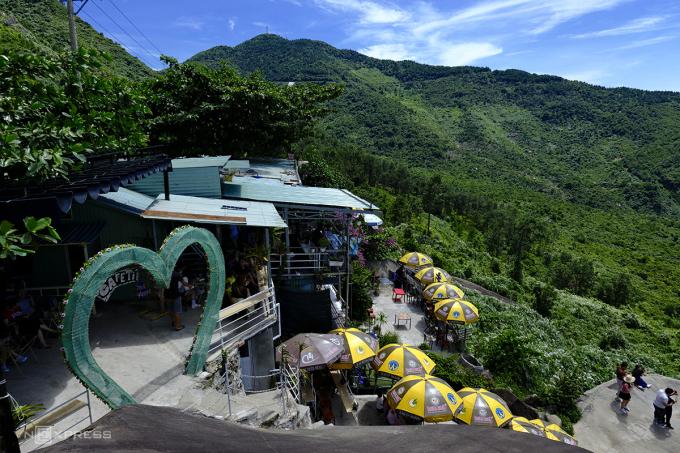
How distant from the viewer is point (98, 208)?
975 centimetres

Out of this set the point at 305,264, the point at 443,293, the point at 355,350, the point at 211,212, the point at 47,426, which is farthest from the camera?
the point at 443,293

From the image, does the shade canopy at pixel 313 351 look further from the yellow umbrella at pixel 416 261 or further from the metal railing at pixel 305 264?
the yellow umbrella at pixel 416 261

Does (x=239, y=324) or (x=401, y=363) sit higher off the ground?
(x=239, y=324)

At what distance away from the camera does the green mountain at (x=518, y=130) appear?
119750mm

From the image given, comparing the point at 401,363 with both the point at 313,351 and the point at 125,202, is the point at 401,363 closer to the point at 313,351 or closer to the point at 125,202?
the point at 313,351

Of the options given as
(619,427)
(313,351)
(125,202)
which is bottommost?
(619,427)

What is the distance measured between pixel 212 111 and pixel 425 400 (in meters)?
19.7

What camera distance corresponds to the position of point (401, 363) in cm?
1217

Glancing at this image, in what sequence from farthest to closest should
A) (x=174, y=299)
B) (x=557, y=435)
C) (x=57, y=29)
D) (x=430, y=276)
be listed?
(x=57, y=29), (x=430, y=276), (x=557, y=435), (x=174, y=299)

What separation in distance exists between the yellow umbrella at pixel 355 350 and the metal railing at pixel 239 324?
2.70 metres

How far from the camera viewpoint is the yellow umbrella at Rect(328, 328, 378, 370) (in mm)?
11531

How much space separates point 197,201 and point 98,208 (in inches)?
117

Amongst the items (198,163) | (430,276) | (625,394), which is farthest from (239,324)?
(625,394)

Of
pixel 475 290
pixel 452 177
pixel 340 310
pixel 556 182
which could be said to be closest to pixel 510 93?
pixel 556 182
